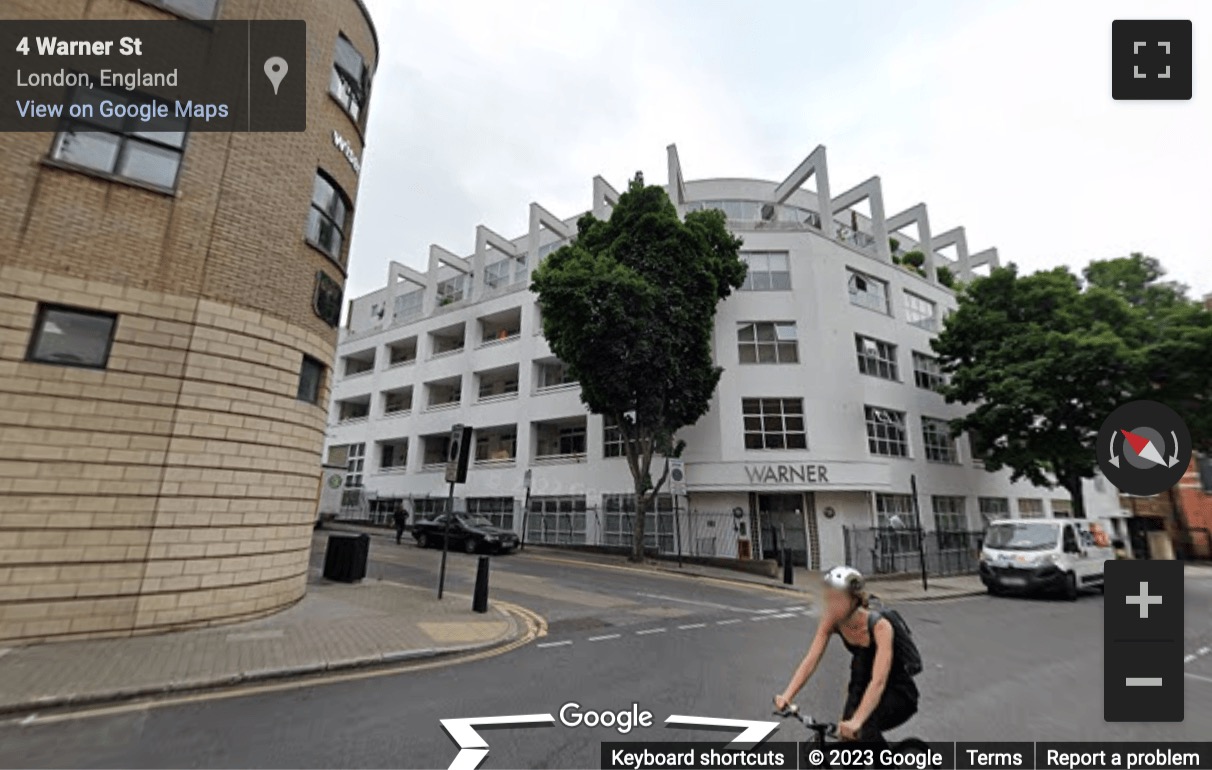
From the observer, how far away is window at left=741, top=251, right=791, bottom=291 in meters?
23.3

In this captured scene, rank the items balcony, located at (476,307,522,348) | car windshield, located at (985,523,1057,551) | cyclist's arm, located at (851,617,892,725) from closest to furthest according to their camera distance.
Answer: cyclist's arm, located at (851,617,892,725)
car windshield, located at (985,523,1057,551)
balcony, located at (476,307,522,348)

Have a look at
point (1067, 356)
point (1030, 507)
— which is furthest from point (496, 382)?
point (1030, 507)

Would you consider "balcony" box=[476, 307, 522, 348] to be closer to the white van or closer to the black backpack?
the white van

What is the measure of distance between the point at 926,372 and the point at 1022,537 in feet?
40.9

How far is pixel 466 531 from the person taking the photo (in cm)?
2064

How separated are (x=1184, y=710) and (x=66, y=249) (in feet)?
46.4

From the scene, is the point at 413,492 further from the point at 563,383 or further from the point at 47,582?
the point at 47,582

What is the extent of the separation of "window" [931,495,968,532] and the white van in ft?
26.0

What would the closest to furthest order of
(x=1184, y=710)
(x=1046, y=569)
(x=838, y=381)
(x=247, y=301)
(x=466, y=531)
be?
(x=1184, y=710) < (x=247, y=301) < (x=1046, y=569) < (x=466, y=531) < (x=838, y=381)

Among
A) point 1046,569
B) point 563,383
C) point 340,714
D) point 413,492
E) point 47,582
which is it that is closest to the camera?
point 340,714

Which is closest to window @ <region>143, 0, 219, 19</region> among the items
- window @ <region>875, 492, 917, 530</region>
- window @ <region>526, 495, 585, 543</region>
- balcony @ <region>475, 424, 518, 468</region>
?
window @ <region>526, 495, 585, 543</region>

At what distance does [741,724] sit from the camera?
4707 mm

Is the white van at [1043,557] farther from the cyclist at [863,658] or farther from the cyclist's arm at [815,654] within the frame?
the cyclist's arm at [815,654]

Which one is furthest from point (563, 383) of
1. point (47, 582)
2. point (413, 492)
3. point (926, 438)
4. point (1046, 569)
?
point (47, 582)
